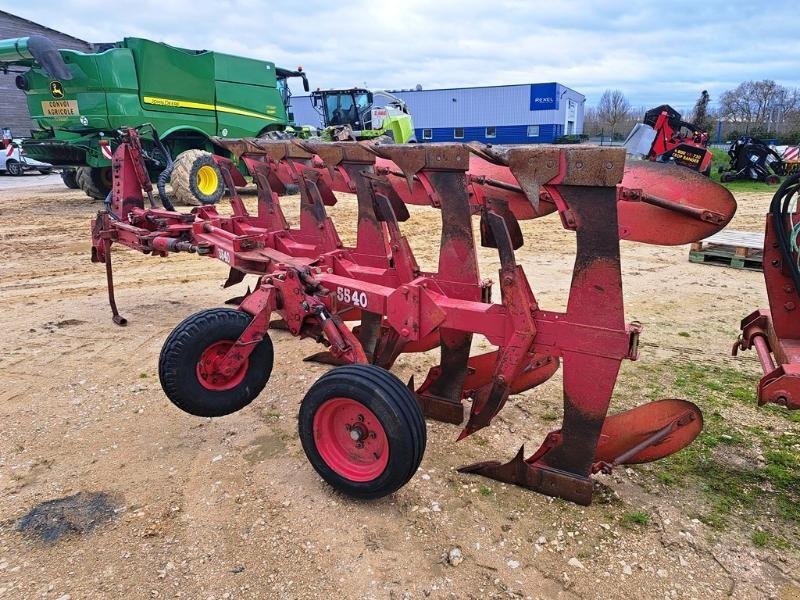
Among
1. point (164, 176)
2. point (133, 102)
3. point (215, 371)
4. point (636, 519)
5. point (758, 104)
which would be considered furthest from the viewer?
point (758, 104)

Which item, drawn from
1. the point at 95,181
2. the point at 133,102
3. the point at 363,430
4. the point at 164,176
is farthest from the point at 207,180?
the point at 363,430

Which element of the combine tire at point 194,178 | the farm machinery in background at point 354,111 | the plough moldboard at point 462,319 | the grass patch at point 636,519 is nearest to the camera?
the plough moldboard at point 462,319

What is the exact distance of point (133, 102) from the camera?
426 inches

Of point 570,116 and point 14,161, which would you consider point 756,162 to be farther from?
point 570,116

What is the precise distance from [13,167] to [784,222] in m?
22.6

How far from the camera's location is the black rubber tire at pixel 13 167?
1920 cm

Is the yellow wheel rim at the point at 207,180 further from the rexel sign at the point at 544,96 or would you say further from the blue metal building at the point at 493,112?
the rexel sign at the point at 544,96

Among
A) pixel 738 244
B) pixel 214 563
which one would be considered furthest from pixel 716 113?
pixel 214 563

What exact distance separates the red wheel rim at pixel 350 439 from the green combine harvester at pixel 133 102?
823 centimetres

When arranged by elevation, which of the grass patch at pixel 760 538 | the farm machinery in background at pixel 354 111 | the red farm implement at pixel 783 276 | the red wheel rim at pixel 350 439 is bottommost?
the grass patch at pixel 760 538

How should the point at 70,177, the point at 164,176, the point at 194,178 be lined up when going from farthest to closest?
the point at 70,177
the point at 194,178
the point at 164,176

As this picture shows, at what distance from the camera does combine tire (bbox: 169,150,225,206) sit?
429 inches

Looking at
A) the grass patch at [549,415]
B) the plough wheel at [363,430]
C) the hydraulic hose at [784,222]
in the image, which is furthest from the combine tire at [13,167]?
the hydraulic hose at [784,222]

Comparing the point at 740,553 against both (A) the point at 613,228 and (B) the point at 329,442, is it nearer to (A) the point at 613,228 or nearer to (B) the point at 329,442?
(A) the point at 613,228
